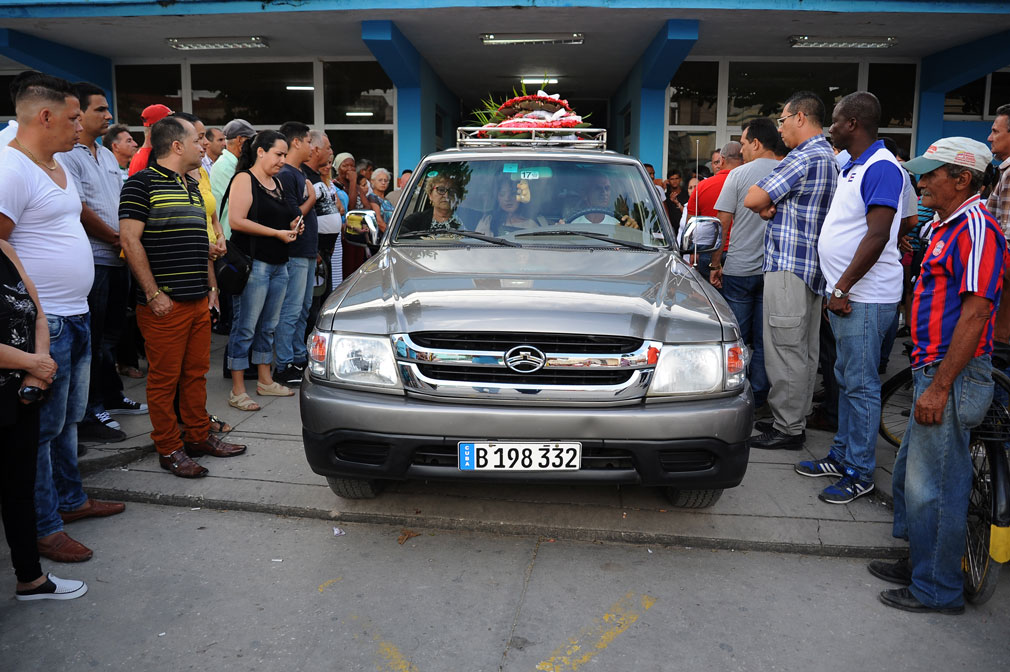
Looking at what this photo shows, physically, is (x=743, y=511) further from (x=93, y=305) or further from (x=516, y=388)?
(x=93, y=305)

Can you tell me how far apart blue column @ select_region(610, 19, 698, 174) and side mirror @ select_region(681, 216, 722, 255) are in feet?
25.7

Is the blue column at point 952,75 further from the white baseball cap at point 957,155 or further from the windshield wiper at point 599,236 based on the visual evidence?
the white baseball cap at point 957,155

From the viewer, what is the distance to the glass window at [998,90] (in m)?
14.1

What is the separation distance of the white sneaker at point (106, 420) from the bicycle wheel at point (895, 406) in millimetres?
4777

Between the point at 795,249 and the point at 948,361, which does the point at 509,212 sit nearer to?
the point at 795,249

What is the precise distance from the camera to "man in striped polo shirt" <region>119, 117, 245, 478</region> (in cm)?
397

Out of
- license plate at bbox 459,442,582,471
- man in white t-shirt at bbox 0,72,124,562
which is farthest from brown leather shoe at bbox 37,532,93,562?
license plate at bbox 459,442,582,471

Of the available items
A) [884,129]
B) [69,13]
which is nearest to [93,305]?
[69,13]

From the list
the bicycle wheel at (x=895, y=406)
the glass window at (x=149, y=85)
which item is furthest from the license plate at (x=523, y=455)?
the glass window at (x=149, y=85)

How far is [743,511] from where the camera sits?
387 centimetres

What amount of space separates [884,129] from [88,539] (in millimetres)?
14490

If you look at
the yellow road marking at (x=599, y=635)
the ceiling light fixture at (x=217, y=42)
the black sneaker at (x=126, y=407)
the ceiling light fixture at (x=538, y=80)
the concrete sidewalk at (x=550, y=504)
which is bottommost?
the yellow road marking at (x=599, y=635)

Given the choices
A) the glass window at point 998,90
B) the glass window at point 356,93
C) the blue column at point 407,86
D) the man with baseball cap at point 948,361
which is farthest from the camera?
the glass window at point 356,93

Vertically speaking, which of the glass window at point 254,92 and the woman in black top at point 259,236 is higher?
the glass window at point 254,92
